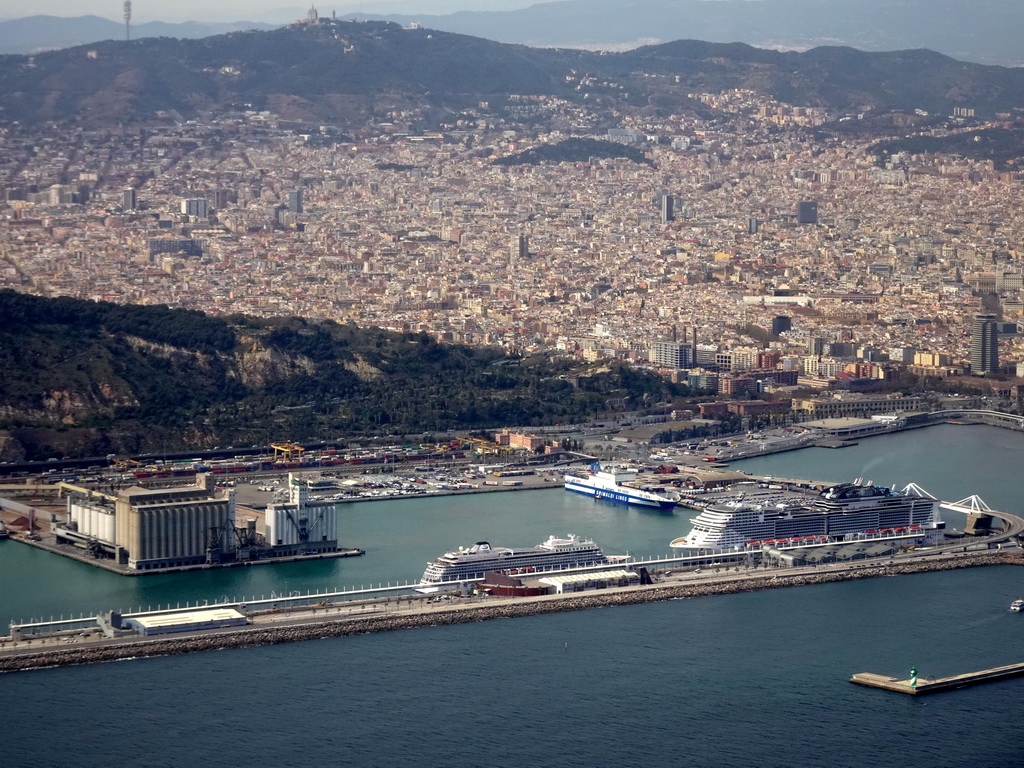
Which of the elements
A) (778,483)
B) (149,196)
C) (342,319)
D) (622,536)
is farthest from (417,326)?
(149,196)

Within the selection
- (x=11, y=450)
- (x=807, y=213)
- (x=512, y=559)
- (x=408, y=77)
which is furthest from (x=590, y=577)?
(x=408, y=77)

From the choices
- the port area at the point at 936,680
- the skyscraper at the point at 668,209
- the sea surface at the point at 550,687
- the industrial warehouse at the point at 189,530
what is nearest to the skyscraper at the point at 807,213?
the skyscraper at the point at 668,209

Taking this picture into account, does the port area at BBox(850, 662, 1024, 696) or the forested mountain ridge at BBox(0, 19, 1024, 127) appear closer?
the port area at BBox(850, 662, 1024, 696)

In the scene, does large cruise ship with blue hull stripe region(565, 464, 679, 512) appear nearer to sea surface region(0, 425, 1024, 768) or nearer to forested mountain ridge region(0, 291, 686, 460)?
sea surface region(0, 425, 1024, 768)

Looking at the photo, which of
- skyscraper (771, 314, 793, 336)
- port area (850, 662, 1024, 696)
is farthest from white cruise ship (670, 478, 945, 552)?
skyscraper (771, 314, 793, 336)

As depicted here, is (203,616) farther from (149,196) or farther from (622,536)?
(149,196)

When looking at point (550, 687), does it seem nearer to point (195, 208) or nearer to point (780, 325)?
point (780, 325)
